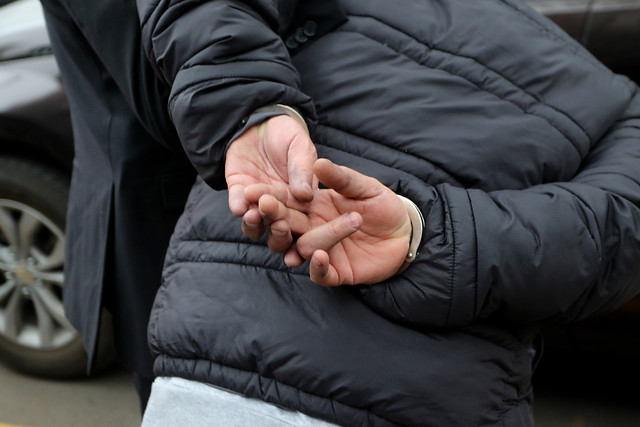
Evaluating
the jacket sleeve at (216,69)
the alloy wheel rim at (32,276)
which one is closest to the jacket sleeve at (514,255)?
the jacket sleeve at (216,69)

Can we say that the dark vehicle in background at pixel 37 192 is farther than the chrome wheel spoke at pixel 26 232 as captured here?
No

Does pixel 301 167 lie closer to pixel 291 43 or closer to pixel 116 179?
pixel 291 43

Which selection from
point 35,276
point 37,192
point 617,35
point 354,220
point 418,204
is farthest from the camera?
point 35,276

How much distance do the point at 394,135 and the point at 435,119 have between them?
0.08m

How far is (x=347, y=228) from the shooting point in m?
0.91

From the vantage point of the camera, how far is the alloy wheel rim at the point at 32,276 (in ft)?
8.64

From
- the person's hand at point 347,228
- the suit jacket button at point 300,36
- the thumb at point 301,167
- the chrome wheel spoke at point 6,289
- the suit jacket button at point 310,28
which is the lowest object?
the chrome wheel spoke at point 6,289

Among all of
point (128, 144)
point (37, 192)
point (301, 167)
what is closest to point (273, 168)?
point (301, 167)

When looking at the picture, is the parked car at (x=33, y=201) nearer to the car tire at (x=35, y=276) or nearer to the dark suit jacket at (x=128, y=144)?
the car tire at (x=35, y=276)

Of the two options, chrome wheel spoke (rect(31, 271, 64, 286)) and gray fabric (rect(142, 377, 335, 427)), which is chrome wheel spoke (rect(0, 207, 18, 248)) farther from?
gray fabric (rect(142, 377, 335, 427))

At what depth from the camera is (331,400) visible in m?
1.01

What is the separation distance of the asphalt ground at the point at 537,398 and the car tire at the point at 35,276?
0.30 feet

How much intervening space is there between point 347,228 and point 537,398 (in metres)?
2.05

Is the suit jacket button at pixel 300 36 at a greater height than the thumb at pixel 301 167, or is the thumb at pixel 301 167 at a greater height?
the suit jacket button at pixel 300 36
